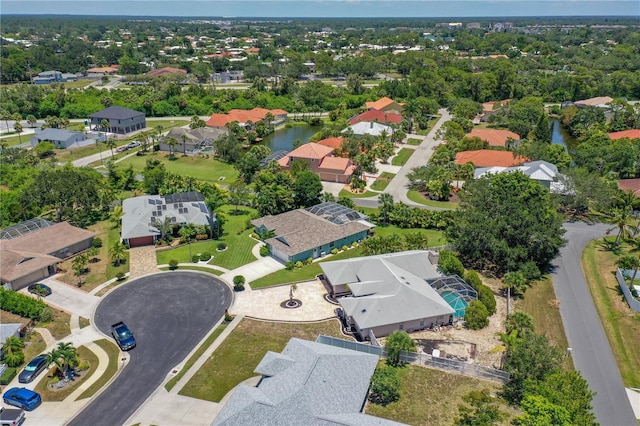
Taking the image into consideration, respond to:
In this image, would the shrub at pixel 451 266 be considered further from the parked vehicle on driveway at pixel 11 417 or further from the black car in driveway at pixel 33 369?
the parked vehicle on driveway at pixel 11 417

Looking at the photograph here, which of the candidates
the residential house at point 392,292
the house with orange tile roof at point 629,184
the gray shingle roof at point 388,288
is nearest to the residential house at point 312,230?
the residential house at point 392,292

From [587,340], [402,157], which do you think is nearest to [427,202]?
[402,157]

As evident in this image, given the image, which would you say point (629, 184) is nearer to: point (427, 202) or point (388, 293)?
point (427, 202)

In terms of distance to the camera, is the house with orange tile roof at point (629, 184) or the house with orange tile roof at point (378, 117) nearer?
the house with orange tile roof at point (629, 184)

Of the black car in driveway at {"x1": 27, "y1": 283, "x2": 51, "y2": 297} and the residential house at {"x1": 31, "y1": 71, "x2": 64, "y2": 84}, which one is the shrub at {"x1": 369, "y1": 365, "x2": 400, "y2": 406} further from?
the residential house at {"x1": 31, "y1": 71, "x2": 64, "y2": 84}

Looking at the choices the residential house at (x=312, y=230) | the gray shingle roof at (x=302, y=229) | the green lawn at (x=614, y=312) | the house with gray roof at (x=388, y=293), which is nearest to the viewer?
the green lawn at (x=614, y=312)

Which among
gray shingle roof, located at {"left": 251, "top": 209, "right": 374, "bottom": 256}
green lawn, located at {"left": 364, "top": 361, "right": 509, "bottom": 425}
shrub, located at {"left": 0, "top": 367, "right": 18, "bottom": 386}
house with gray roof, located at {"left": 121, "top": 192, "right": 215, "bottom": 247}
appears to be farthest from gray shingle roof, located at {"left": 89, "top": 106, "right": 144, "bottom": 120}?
green lawn, located at {"left": 364, "top": 361, "right": 509, "bottom": 425}

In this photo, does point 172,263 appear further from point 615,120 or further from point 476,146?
point 615,120
